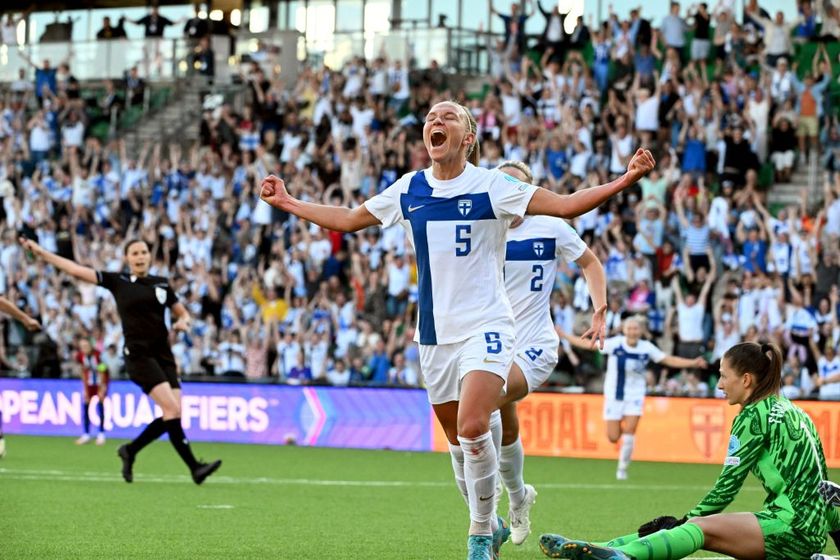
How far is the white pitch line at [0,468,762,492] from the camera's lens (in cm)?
1650

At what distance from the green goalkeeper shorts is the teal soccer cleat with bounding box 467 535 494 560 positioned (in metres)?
1.62

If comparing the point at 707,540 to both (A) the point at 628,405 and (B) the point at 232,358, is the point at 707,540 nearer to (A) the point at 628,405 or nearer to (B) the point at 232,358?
(A) the point at 628,405

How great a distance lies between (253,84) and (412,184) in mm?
24461

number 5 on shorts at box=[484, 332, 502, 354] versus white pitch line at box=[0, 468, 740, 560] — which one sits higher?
number 5 on shorts at box=[484, 332, 502, 354]

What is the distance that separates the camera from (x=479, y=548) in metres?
8.59

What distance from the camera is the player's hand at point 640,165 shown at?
26.2ft

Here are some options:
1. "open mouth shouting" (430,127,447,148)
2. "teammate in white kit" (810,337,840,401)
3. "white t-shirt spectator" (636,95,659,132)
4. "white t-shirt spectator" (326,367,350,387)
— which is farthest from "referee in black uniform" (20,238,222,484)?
"white t-shirt spectator" (636,95,659,132)

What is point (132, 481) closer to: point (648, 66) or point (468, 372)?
point (468, 372)

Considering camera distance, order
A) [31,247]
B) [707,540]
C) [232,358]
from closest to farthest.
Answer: [707,540], [31,247], [232,358]

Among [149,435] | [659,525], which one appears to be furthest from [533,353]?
[149,435]

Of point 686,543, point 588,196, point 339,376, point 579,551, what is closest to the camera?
point 579,551

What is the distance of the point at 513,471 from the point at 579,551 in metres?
3.17

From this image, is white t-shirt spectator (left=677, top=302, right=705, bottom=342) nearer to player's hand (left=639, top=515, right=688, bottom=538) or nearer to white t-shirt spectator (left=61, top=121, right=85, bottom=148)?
white t-shirt spectator (left=61, top=121, right=85, bottom=148)

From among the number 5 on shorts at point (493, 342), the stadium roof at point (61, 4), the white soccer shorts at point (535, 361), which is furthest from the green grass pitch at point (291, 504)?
the stadium roof at point (61, 4)
